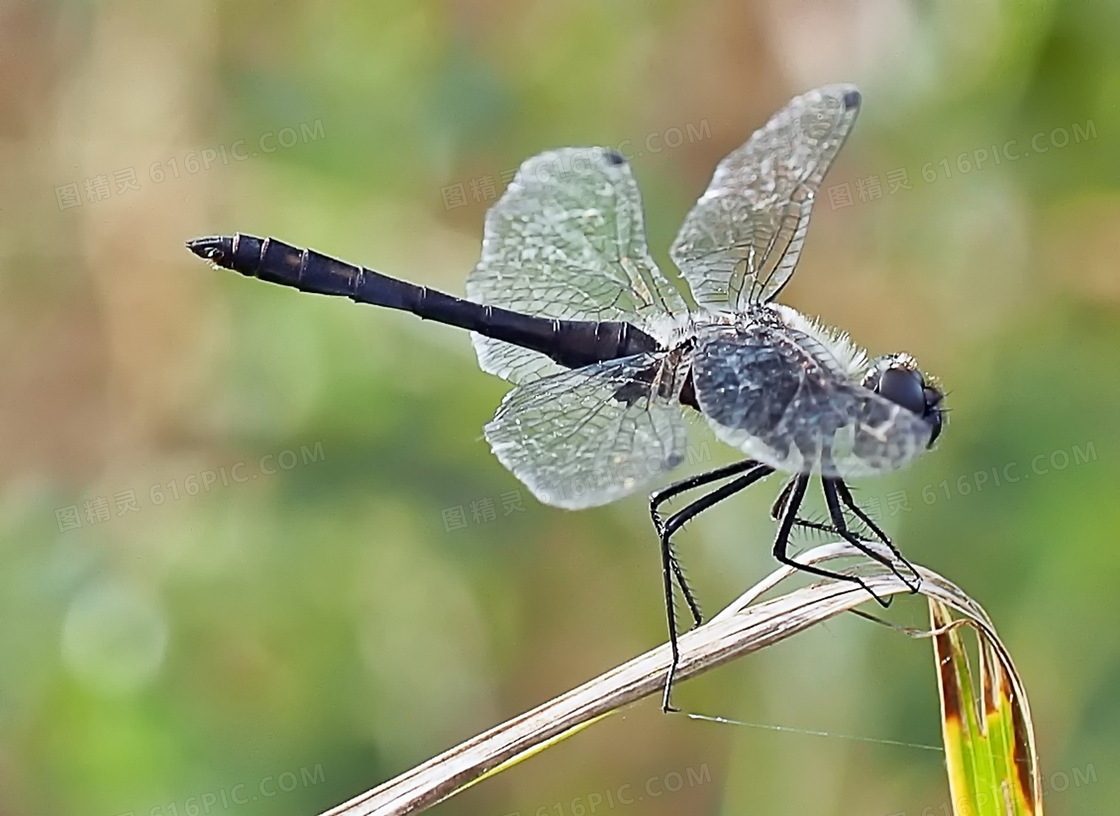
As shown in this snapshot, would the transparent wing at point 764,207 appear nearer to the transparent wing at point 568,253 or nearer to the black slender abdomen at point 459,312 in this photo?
the transparent wing at point 568,253

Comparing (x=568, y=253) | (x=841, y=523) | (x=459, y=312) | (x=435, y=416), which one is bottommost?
(x=841, y=523)

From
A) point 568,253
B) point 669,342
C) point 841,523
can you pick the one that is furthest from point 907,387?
point 568,253

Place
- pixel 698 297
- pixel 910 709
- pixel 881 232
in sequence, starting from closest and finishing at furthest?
pixel 698 297 < pixel 910 709 < pixel 881 232

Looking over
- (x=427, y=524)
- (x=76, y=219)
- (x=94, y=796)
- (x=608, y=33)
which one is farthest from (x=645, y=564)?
(x=76, y=219)

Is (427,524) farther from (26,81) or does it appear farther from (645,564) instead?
(26,81)

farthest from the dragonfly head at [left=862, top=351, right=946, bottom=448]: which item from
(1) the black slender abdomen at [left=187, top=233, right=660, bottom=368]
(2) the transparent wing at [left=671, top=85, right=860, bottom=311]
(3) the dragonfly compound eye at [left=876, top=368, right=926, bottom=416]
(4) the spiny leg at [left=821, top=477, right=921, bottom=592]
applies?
(1) the black slender abdomen at [left=187, top=233, right=660, bottom=368]

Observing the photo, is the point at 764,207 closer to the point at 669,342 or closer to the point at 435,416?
the point at 669,342

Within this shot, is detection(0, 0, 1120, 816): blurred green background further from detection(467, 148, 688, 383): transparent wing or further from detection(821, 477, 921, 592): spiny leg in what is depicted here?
detection(821, 477, 921, 592): spiny leg
